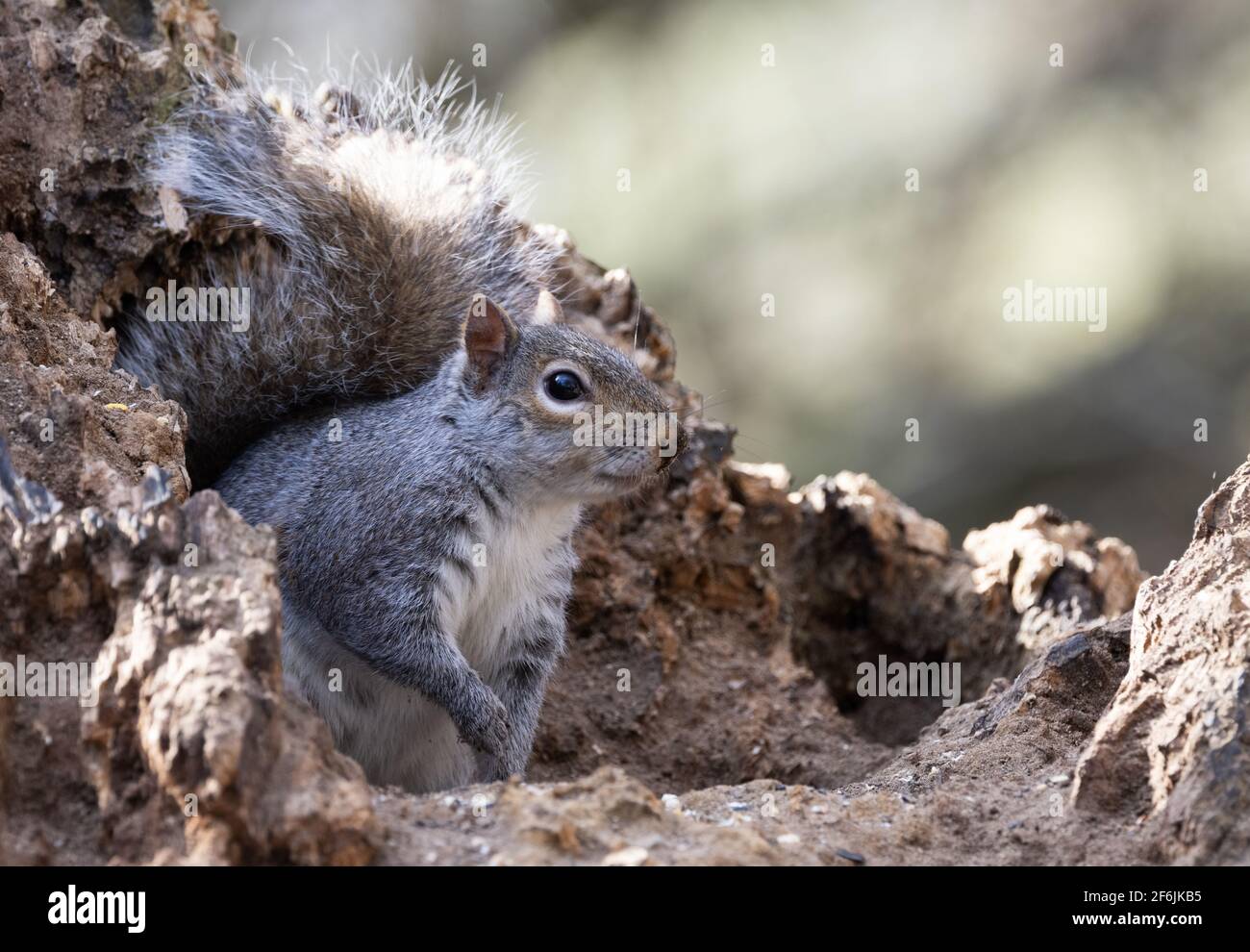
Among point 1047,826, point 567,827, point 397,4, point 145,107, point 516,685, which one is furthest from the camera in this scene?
point 397,4

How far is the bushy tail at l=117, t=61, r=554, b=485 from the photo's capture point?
3102 mm

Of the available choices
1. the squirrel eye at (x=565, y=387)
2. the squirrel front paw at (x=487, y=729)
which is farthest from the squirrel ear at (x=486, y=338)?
the squirrel front paw at (x=487, y=729)

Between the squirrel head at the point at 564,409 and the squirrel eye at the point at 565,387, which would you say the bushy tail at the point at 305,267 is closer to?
the squirrel head at the point at 564,409

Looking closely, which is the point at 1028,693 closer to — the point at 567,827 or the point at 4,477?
the point at 567,827

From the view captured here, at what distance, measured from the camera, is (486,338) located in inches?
111

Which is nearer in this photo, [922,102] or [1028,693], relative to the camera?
[1028,693]

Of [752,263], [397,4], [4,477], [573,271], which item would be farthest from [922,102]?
[4,477]

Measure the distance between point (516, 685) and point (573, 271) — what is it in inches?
50.2

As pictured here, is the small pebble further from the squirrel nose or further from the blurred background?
the blurred background

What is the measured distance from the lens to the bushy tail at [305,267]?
3102 mm

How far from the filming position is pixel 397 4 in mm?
6977

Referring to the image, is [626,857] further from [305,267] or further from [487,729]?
[305,267]

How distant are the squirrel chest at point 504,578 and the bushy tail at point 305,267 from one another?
62cm
